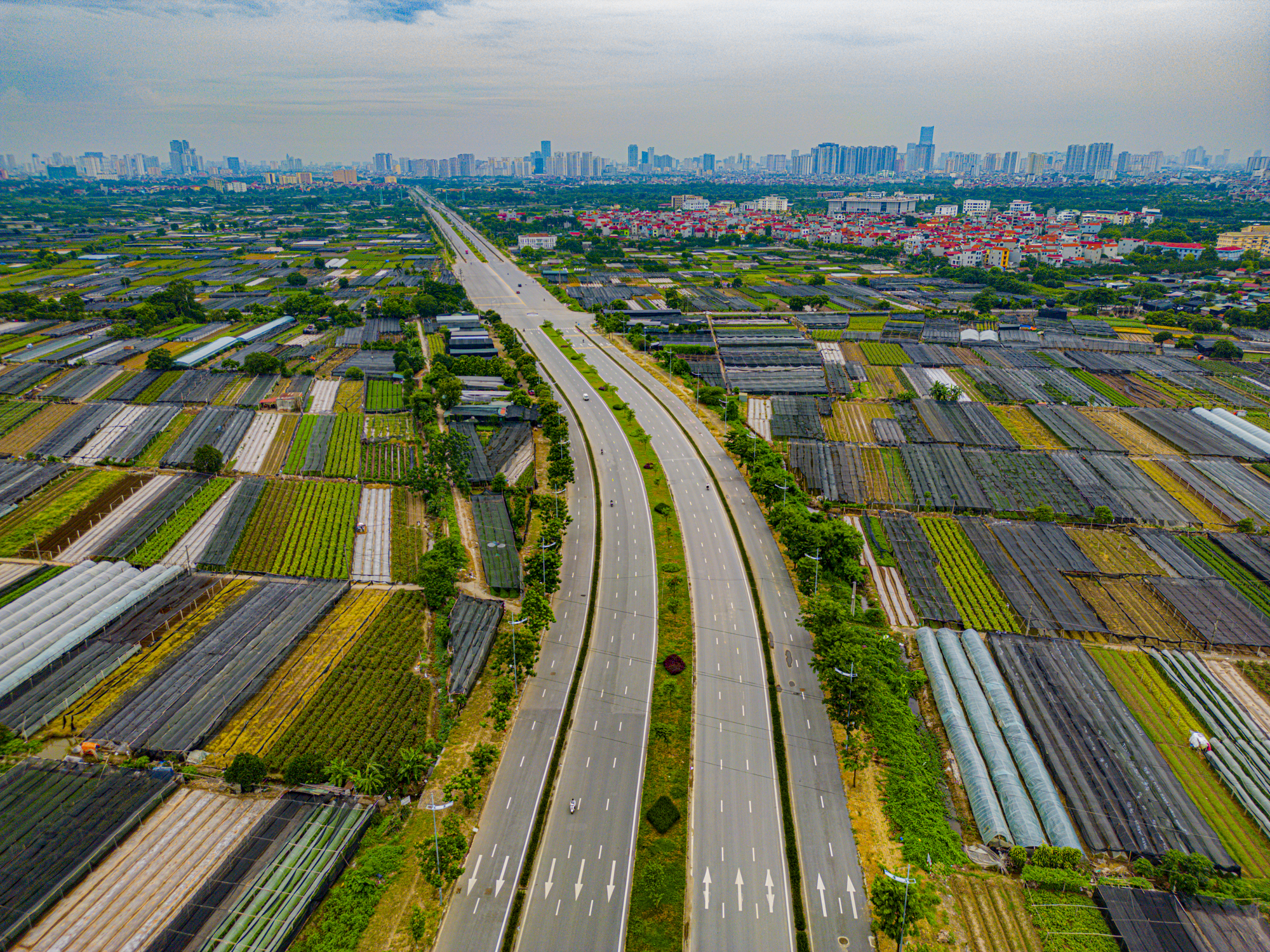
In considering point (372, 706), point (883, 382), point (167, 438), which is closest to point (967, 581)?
point (372, 706)

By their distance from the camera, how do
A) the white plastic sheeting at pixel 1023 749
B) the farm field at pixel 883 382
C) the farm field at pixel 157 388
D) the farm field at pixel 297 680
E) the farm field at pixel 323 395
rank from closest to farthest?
the white plastic sheeting at pixel 1023 749
the farm field at pixel 297 680
the farm field at pixel 323 395
the farm field at pixel 157 388
the farm field at pixel 883 382

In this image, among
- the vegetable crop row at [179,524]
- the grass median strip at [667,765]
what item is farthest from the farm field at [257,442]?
the grass median strip at [667,765]

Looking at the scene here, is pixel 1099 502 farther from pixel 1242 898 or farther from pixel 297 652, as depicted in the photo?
pixel 297 652

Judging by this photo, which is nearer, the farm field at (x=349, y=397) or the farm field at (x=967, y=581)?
the farm field at (x=967, y=581)

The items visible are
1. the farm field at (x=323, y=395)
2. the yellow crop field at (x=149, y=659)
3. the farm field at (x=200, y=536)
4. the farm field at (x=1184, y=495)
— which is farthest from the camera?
the farm field at (x=323, y=395)

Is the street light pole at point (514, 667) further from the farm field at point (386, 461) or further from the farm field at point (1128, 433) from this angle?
the farm field at point (1128, 433)

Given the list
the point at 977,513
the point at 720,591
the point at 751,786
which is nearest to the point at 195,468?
the point at 720,591
